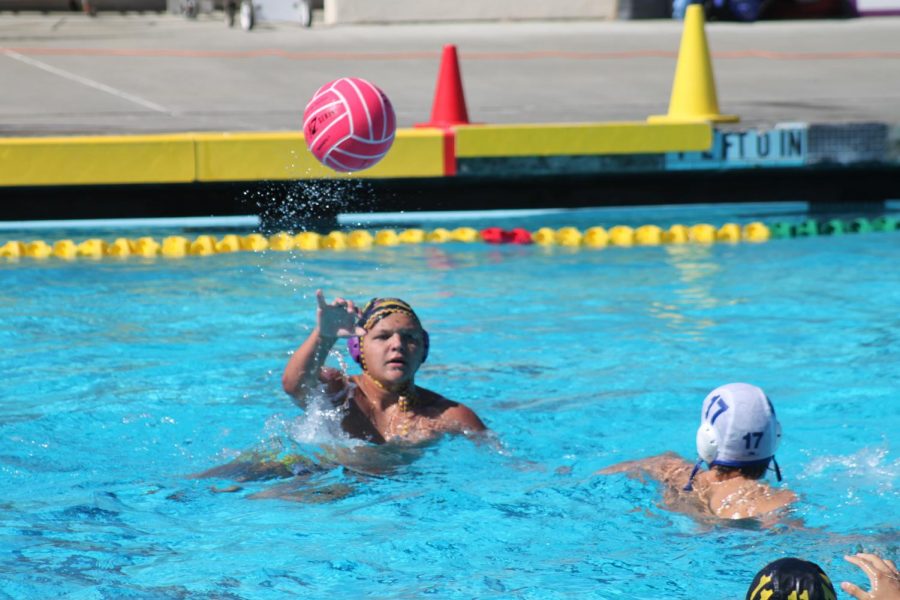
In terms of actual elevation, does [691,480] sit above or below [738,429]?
below

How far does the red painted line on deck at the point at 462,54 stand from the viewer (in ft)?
53.5

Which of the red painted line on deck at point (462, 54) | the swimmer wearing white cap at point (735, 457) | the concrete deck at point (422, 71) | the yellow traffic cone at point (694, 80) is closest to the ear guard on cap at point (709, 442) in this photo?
the swimmer wearing white cap at point (735, 457)

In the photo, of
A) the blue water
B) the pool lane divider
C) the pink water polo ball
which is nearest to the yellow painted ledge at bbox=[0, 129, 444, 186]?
the pool lane divider

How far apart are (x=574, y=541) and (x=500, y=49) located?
44.3 ft

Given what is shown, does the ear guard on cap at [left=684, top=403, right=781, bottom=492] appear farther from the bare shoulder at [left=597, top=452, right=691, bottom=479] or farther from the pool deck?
the pool deck

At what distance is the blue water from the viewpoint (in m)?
4.21

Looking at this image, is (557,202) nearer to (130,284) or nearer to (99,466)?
(130,284)

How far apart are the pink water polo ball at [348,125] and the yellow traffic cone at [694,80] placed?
4962mm

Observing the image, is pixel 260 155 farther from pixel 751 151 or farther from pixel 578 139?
pixel 751 151

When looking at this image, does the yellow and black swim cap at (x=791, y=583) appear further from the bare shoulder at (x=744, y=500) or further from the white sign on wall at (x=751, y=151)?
the white sign on wall at (x=751, y=151)

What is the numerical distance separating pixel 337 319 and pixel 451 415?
2.65 feet

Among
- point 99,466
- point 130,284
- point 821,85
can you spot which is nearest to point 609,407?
point 99,466

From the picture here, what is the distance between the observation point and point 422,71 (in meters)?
15.1

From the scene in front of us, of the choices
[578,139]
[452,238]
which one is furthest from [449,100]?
[452,238]
